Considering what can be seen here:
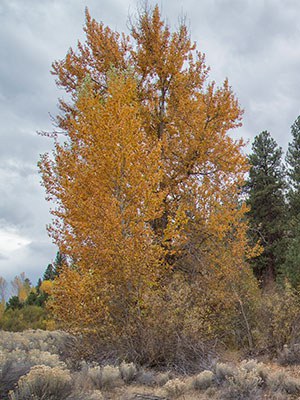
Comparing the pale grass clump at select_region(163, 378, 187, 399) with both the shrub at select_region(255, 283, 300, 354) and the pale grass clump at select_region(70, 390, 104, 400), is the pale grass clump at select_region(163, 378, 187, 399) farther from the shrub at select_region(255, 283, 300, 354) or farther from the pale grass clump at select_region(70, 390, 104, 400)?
the shrub at select_region(255, 283, 300, 354)

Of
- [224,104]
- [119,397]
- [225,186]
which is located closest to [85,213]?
[119,397]

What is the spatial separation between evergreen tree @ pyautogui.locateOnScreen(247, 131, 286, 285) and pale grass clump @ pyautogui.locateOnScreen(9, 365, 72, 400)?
69.2 ft

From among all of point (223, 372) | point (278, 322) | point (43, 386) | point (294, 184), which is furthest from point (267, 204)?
point (43, 386)

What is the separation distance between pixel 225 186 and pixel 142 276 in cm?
554

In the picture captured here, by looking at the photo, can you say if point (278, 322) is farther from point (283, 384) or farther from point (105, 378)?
point (105, 378)

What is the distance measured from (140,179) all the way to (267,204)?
804 inches

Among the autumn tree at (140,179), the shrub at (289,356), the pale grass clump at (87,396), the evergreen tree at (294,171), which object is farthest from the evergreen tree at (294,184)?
the pale grass clump at (87,396)

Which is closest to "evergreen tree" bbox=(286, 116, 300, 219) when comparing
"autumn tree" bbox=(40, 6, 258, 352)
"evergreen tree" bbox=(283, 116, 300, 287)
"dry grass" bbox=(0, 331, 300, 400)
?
"evergreen tree" bbox=(283, 116, 300, 287)

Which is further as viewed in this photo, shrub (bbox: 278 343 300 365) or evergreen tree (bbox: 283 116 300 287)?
evergreen tree (bbox: 283 116 300 287)

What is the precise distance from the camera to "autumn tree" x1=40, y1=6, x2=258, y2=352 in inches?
239

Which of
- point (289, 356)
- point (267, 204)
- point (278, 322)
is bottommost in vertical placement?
point (289, 356)

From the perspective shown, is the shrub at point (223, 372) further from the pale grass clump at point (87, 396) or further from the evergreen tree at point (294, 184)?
the evergreen tree at point (294, 184)

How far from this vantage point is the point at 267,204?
25.7 m

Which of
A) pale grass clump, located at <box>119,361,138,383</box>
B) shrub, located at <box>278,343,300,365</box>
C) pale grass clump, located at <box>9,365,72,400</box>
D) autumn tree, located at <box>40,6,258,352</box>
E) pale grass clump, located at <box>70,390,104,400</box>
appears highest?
autumn tree, located at <box>40,6,258,352</box>
